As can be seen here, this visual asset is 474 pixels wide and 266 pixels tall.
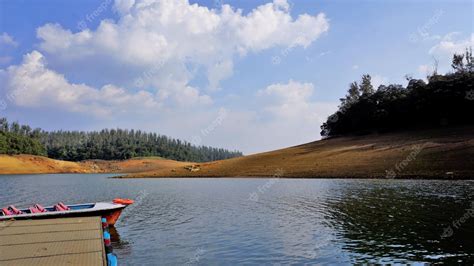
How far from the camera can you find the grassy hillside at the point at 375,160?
65744 millimetres

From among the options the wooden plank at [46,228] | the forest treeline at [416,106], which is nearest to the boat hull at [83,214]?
the wooden plank at [46,228]

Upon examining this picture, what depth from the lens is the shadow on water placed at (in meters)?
18.2

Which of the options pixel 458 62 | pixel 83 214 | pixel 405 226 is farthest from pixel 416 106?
pixel 83 214

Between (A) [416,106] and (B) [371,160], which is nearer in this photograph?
(B) [371,160]

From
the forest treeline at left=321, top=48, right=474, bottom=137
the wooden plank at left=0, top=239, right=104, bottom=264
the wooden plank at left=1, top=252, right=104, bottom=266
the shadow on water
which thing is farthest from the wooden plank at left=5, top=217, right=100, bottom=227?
the forest treeline at left=321, top=48, right=474, bottom=137

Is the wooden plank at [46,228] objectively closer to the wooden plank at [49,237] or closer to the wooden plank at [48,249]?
the wooden plank at [49,237]

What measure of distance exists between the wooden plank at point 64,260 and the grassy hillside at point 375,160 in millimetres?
58569

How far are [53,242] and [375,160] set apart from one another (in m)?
69.9

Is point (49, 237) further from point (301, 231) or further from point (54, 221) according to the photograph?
point (301, 231)

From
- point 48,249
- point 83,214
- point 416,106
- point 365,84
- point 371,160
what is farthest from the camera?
point 365,84

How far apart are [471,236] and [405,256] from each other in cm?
597

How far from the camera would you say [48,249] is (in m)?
16.4

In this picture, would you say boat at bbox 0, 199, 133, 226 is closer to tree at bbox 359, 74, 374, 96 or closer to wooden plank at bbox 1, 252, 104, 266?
wooden plank at bbox 1, 252, 104, 266

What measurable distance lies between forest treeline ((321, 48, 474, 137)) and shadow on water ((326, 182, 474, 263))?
69689mm
